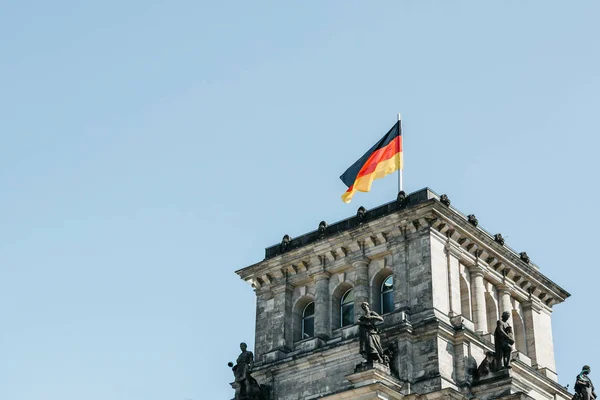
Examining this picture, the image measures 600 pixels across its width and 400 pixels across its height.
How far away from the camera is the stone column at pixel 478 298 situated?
52.7 metres

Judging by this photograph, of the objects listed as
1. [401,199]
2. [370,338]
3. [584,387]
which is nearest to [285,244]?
[401,199]

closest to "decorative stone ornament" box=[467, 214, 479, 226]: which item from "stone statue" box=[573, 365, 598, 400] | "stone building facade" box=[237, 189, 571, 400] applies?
"stone building facade" box=[237, 189, 571, 400]

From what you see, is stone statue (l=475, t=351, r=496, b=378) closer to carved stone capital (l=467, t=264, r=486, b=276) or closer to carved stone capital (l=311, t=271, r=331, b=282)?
carved stone capital (l=467, t=264, r=486, b=276)

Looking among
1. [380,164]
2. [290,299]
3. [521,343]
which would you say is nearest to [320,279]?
[290,299]

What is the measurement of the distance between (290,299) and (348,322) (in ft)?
10.9

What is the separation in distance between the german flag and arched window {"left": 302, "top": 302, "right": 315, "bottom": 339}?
510 centimetres

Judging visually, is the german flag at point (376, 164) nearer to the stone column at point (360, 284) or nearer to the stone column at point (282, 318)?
the stone column at point (360, 284)

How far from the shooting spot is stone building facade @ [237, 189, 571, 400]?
163 ft

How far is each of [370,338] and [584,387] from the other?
942 centimetres

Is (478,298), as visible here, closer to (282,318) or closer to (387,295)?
(387,295)

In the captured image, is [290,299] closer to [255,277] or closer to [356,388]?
[255,277]

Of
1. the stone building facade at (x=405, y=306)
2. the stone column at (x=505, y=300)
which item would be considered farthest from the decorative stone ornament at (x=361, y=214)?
the stone column at (x=505, y=300)

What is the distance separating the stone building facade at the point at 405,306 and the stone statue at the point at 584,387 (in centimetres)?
205

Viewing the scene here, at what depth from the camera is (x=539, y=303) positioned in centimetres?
5659
